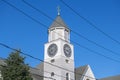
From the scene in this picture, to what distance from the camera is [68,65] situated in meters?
50.4

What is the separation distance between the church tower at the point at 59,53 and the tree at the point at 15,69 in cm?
2029

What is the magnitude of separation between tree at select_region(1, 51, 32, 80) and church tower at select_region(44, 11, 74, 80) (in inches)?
799

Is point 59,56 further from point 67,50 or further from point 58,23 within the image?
point 58,23

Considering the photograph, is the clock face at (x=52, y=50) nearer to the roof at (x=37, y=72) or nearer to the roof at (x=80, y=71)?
the roof at (x=37, y=72)

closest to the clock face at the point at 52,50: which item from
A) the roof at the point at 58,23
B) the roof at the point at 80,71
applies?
the roof at the point at 58,23

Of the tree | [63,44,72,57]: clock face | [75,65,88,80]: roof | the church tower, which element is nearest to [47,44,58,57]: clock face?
the church tower

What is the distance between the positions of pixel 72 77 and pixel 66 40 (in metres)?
5.69

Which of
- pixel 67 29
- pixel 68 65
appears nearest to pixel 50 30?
pixel 67 29

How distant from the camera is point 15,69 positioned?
28.2 m

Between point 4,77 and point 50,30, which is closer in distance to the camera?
point 4,77

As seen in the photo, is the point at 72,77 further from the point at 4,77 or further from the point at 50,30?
the point at 4,77

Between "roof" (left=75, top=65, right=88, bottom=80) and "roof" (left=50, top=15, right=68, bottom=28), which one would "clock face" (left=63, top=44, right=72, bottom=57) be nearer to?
"roof" (left=50, top=15, right=68, bottom=28)

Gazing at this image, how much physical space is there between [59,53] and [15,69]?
73.7ft

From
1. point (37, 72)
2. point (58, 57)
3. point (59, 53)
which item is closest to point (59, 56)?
point (58, 57)
